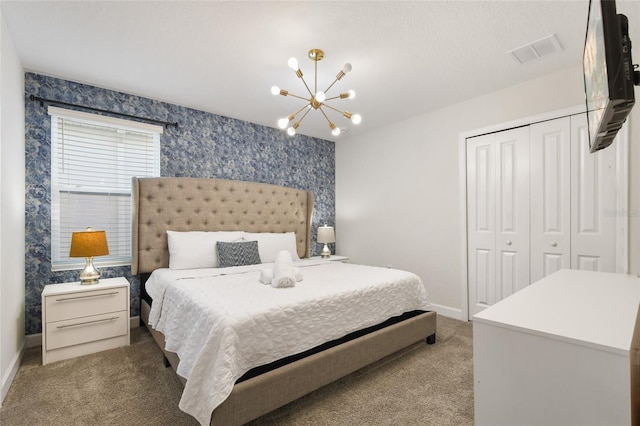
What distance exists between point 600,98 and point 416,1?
3.92ft

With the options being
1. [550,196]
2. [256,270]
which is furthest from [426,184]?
[256,270]

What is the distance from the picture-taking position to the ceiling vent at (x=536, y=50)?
2225 millimetres

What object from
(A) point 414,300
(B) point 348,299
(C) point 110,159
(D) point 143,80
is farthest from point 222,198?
(A) point 414,300

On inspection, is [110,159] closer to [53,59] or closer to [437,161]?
[53,59]

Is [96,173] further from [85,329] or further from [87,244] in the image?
[85,329]

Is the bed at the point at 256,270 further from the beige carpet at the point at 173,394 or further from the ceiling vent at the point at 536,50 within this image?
the ceiling vent at the point at 536,50

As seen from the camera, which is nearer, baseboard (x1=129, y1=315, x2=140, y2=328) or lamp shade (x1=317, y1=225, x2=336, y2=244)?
baseboard (x1=129, y1=315, x2=140, y2=328)

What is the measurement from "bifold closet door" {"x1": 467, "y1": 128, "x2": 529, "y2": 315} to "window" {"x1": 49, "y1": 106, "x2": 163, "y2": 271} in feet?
11.6


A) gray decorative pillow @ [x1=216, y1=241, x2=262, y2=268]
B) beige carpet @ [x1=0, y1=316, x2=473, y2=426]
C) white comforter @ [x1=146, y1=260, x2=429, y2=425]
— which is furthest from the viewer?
gray decorative pillow @ [x1=216, y1=241, x2=262, y2=268]

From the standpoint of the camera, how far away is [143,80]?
2854 mm

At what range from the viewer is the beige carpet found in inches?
67.5

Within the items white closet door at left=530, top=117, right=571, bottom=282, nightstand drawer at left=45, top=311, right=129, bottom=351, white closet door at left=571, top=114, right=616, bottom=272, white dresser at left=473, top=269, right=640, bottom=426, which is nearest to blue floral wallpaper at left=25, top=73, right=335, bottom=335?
Answer: nightstand drawer at left=45, top=311, right=129, bottom=351

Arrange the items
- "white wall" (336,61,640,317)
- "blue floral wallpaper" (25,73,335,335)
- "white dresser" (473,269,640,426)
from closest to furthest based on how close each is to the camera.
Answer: "white dresser" (473,269,640,426), "blue floral wallpaper" (25,73,335,335), "white wall" (336,61,640,317)

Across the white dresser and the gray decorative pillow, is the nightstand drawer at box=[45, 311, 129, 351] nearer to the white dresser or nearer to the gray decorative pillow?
the gray decorative pillow
